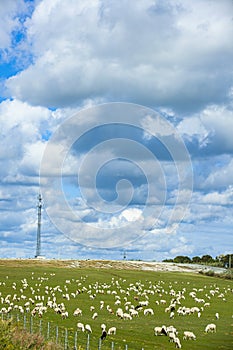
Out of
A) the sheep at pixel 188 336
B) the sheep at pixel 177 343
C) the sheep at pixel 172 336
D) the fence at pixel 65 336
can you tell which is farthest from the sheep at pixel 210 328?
the fence at pixel 65 336

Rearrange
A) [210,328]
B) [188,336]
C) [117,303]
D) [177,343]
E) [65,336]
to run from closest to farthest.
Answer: [65,336] → [177,343] → [188,336] → [210,328] → [117,303]

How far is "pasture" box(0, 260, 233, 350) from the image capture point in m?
48.9

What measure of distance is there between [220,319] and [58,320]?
1895 centimetres

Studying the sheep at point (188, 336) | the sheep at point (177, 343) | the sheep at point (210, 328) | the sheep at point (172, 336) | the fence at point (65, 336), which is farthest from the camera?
the sheep at point (210, 328)

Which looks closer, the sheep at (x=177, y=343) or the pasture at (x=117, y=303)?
the sheep at (x=177, y=343)

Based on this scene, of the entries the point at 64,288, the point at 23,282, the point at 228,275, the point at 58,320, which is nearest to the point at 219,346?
the point at 58,320

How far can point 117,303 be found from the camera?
72250 mm

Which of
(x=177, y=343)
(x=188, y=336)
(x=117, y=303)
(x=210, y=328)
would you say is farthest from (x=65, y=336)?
(x=117, y=303)

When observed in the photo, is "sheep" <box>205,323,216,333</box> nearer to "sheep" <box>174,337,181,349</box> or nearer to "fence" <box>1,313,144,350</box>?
"sheep" <box>174,337,181,349</box>

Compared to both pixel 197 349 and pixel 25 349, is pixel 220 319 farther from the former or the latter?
pixel 25 349

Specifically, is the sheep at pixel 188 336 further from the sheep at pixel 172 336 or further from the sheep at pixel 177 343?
the sheep at pixel 177 343

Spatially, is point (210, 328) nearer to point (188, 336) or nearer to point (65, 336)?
point (188, 336)

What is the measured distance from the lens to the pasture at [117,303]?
48.9 metres

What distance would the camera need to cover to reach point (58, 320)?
56.3 m
